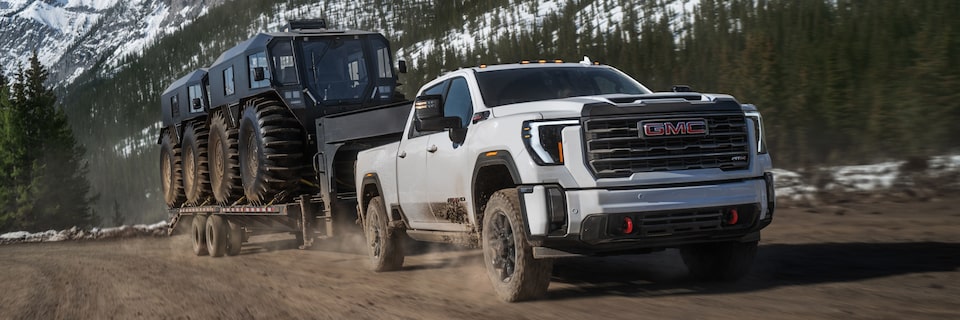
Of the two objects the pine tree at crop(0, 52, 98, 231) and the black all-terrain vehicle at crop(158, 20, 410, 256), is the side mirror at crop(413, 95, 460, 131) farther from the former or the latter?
the pine tree at crop(0, 52, 98, 231)

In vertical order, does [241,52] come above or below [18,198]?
above

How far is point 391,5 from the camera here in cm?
19600

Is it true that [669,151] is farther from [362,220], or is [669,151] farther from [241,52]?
[241,52]

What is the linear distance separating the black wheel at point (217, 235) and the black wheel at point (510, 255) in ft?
30.4

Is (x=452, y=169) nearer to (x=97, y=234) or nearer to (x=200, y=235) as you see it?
(x=200, y=235)

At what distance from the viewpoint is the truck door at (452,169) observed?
8055 mm

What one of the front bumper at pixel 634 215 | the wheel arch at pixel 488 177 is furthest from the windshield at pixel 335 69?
the front bumper at pixel 634 215

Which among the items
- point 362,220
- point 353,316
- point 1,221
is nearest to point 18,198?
point 1,221

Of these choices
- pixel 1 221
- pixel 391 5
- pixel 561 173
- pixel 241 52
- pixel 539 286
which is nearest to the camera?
pixel 561 173

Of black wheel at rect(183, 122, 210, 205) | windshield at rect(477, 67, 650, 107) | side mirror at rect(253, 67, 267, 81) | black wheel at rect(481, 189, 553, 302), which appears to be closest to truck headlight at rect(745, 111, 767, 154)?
windshield at rect(477, 67, 650, 107)

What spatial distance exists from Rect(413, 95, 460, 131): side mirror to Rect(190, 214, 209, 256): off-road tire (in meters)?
9.67

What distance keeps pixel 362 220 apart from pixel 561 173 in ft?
16.1

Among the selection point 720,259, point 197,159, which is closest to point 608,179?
point 720,259

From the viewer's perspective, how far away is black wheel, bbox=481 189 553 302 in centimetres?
712
